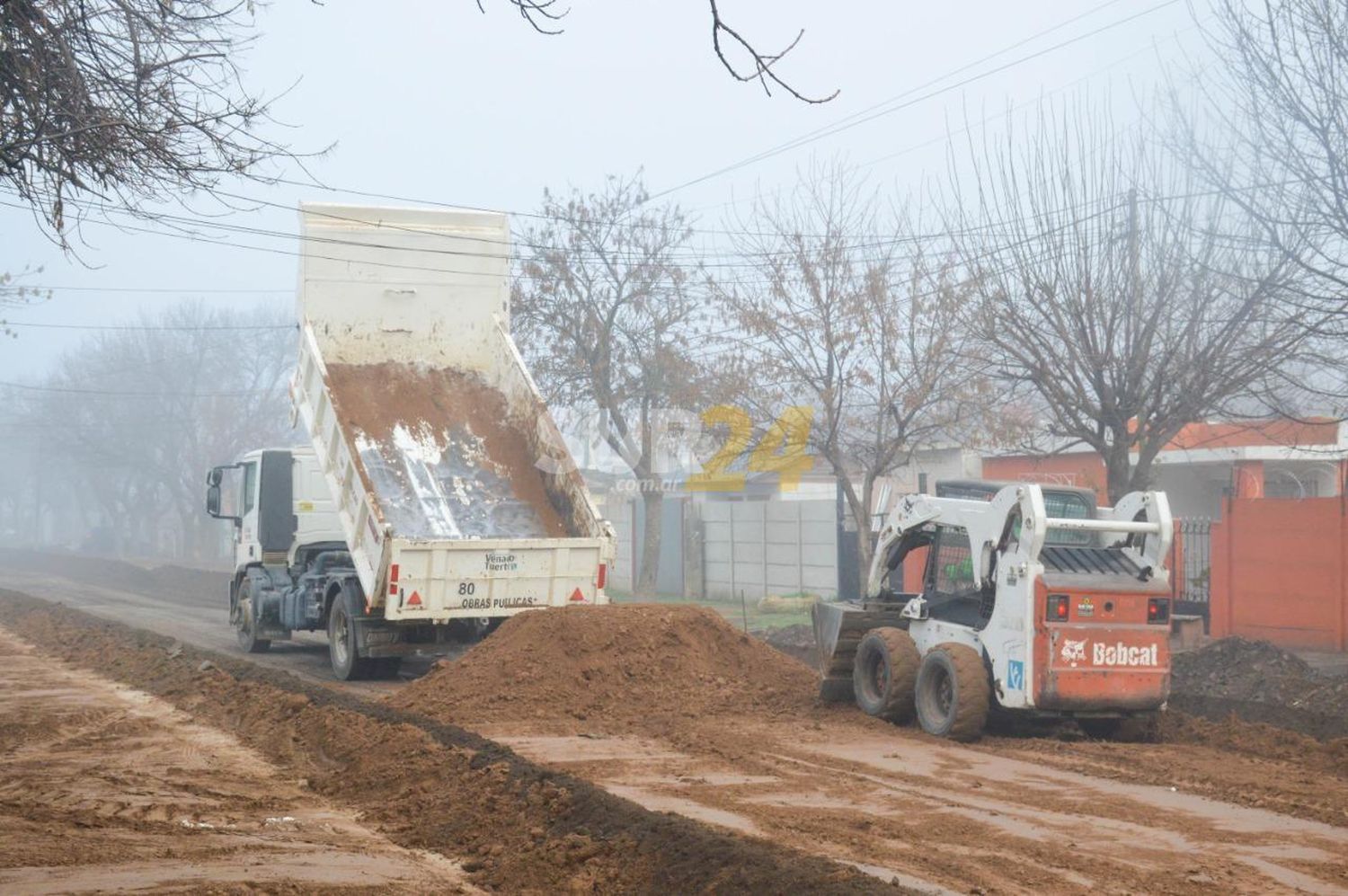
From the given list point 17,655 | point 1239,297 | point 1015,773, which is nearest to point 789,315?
point 1239,297

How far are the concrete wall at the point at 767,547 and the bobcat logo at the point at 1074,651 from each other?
18930 mm

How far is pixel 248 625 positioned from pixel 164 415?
58.2 m

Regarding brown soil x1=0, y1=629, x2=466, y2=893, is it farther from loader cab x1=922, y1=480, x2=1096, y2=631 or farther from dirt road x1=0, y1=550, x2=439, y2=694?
loader cab x1=922, y1=480, x2=1096, y2=631

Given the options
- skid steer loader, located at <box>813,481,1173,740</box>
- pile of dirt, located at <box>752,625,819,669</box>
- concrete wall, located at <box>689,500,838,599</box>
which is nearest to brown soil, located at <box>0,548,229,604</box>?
concrete wall, located at <box>689,500,838,599</box>

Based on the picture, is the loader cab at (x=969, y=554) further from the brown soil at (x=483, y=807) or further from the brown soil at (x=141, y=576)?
the brown soil at (x=141, y=576)

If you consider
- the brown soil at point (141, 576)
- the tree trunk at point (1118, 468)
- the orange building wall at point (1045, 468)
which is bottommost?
the brown soil at point (141, 576)

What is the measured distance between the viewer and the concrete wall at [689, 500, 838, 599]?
3083 centimetres

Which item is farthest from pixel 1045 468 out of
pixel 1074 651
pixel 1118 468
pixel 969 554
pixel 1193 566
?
pixel 1074 651

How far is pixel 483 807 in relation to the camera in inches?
342

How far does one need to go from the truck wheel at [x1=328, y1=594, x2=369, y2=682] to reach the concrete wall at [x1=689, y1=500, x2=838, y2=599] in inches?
586

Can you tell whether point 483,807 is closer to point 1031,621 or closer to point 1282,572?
point 1031,621

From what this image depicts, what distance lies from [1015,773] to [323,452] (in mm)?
9556

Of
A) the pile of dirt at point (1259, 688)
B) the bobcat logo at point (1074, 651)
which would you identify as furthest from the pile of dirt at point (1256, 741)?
the bobcat logo at point (1074, 651)

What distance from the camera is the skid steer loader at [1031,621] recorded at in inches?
448
